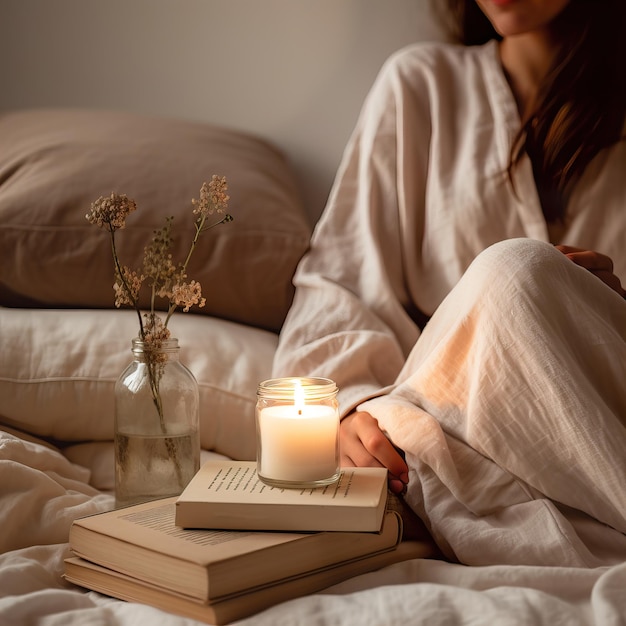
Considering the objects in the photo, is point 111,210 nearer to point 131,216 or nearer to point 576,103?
point 131,216

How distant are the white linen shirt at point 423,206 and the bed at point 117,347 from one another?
9cm

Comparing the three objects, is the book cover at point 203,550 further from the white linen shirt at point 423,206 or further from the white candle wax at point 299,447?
the white linen shirt at point 423,206

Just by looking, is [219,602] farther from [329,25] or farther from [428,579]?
[329,25]

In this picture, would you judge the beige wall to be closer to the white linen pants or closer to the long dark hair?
the long dark hair

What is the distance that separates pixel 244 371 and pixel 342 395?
14cm

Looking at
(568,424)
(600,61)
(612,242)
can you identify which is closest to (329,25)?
(600,61)

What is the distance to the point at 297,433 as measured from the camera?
31.5 inches

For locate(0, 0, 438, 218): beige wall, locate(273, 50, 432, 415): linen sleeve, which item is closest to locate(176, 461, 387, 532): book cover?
locate(273, 50, 432, 415): linen sleeve

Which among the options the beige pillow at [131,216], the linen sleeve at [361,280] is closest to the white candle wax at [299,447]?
the linen sleeve at [361,280]

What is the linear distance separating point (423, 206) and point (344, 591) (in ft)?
2.72

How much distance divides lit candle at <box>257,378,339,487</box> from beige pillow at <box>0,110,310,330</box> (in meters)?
0.52

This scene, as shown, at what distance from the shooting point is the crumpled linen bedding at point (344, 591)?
0.66m

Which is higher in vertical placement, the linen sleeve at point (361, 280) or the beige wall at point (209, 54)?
the beige wall at point (209, 54)

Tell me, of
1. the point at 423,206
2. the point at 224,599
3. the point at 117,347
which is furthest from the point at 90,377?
the point at 423,206
